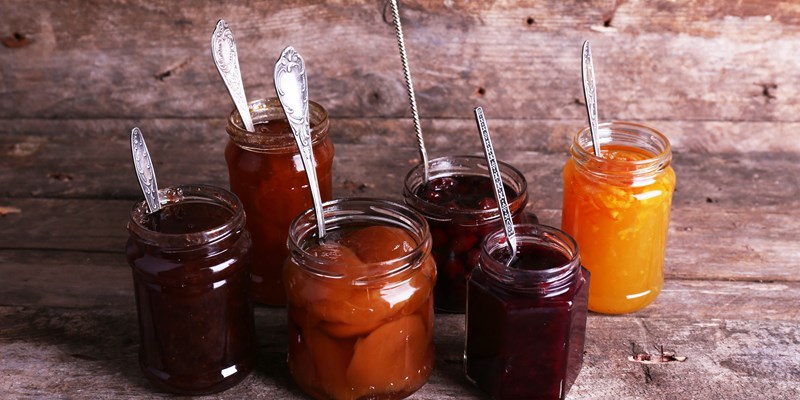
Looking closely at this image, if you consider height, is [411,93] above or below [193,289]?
above

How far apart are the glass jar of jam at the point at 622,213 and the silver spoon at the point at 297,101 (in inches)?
17.1

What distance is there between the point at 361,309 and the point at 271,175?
1.06 ft

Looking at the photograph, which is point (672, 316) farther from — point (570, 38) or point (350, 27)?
point (350, 27)

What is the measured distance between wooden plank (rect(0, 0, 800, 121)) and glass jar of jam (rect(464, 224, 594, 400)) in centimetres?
86

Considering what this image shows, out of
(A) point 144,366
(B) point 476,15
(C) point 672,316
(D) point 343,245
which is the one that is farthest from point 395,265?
(B) point 476,15

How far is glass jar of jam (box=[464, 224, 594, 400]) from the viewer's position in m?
1.27

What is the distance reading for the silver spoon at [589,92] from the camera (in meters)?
1.48

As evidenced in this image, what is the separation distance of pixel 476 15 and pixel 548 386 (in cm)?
102

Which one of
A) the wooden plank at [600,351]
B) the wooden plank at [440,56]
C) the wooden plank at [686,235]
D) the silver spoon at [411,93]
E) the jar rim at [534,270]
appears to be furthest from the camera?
the wooden plank at [440,56]

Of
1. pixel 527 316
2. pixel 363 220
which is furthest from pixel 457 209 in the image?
pixel 527 316

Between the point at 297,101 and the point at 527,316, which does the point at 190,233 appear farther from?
the point at 527,316

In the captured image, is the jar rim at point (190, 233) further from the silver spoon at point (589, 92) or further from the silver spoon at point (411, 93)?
the silver spoon at point (589, 92)

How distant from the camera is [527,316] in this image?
1271 mm

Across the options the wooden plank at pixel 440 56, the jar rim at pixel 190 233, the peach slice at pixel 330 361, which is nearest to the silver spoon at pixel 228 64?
the jar rim at pixel 190 233
